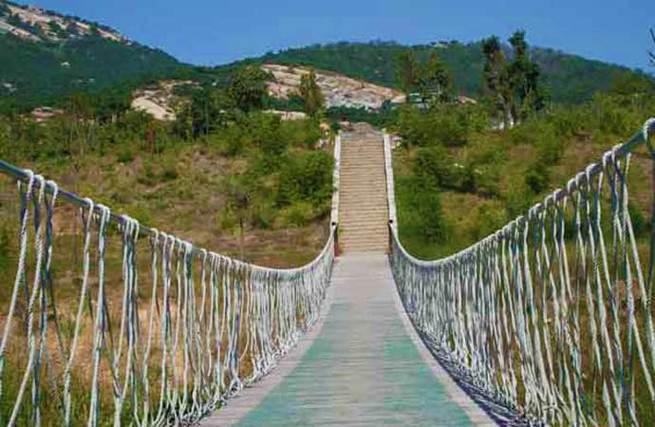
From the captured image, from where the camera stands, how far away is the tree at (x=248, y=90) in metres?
36.1

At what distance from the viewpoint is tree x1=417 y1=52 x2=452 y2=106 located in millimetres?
39094

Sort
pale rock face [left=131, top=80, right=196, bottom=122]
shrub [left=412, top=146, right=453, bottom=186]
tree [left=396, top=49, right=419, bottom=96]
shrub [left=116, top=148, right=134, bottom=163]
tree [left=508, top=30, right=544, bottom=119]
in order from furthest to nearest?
pale rock face [left=131, top=80, right=196, bottom=122]
tree [left=396, top=49, right=419, bottom=96]
tree [left=508, top=30, right=544, bottom=119]
shrub [left=116, top=148, right=134, bottom=163]
shrub [left=412, top=146, right=453, bottom=186]

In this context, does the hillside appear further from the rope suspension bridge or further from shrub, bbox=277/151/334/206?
the rope suspension bridge

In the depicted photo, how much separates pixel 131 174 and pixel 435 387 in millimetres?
21535

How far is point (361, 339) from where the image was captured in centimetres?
881

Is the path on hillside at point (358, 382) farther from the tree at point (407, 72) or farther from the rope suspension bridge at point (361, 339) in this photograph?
the tree at point (407, 72)

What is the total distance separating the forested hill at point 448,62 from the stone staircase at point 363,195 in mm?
53466

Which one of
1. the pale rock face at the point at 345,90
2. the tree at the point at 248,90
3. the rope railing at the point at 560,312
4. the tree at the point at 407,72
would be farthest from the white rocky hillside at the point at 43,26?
the rope railing at the point at 560,312

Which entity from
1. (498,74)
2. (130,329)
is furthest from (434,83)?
(130,329)

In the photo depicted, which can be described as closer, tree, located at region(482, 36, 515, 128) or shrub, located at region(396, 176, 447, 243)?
shrub, located at region(396, 176, 447, 243)

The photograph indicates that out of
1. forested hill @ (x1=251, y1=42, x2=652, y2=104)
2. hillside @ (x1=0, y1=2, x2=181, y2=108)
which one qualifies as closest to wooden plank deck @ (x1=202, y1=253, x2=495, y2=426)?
hillside @ (x1=0, y1=2, x2=181, y2=108)

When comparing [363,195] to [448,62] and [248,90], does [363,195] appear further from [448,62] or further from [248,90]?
[448,62]

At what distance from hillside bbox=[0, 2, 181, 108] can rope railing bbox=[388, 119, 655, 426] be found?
70.3 meters

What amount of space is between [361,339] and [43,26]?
112580mm
